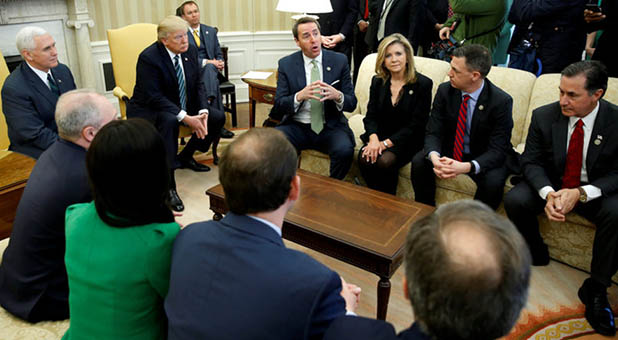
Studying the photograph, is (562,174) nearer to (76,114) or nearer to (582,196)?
(582,196)

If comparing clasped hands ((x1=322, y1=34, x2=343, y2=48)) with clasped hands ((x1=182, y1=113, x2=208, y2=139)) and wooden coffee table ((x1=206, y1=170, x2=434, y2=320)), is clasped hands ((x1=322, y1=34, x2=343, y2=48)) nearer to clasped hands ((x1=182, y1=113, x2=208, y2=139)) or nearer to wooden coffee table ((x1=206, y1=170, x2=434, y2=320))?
clasped hands ((x1=182, y1=113, x2=208, y2=139))

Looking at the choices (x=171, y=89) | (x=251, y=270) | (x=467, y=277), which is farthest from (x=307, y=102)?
(x=467, y=277)

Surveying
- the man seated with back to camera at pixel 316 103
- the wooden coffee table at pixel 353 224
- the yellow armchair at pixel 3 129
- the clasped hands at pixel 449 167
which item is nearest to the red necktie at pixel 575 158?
the clasped hands at pixel 449 167

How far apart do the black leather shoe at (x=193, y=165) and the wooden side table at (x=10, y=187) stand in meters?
1.44

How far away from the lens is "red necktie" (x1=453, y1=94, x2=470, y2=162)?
315cm

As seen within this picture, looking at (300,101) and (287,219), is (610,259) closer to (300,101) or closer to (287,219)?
(287,219)

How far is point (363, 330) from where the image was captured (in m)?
1.10

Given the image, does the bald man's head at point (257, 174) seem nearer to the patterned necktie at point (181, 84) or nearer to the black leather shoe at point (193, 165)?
the patterned necktie at point (181, 84)

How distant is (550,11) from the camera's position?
3604 mm

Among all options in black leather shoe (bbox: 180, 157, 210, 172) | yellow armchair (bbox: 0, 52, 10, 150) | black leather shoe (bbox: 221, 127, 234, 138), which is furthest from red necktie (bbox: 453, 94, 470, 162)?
yellow armchair (bbox: 0, 52, 10, 150)

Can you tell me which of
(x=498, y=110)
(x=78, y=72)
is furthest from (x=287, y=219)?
(x=78, y=72)

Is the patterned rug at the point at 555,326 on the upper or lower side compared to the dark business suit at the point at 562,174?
lower

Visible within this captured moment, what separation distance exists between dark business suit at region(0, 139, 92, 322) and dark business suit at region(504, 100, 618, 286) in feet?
7.54

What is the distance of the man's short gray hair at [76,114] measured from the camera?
6.24 ft
